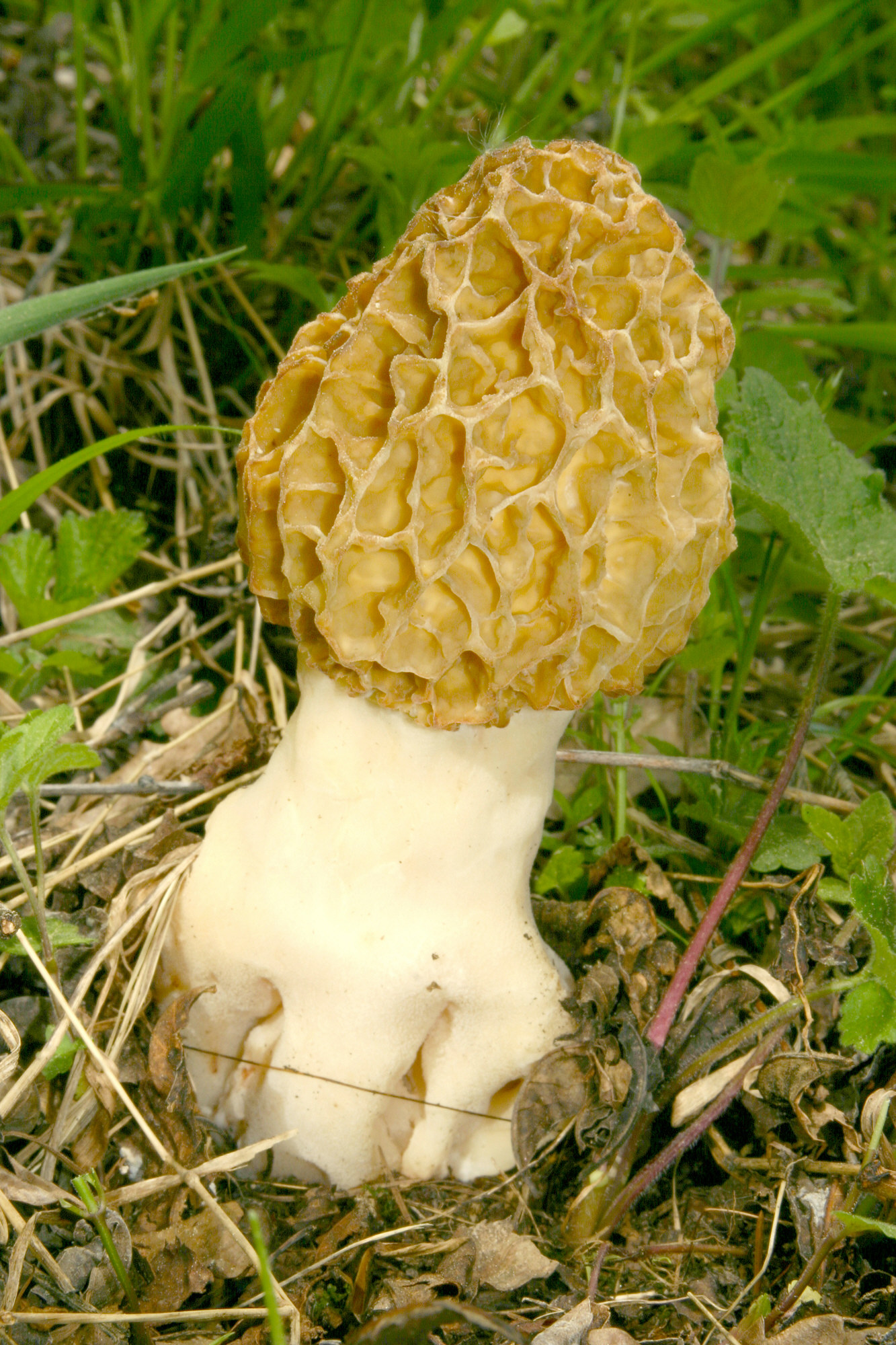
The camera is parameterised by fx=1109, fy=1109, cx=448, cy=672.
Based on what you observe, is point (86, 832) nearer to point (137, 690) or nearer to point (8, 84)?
point (137, 690)

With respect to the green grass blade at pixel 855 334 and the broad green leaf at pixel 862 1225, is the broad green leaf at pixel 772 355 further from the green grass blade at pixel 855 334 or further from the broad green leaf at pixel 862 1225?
the broad green leaf at pixel 862 1225

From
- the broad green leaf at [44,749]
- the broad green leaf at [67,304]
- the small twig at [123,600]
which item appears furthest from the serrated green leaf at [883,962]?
the small twig at [123,600]

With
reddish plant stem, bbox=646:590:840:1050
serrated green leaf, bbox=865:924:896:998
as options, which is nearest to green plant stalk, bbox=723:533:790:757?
reddish plant stem, bbox=646:590:840:1050

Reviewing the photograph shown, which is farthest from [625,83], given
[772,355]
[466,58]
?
[772,355]

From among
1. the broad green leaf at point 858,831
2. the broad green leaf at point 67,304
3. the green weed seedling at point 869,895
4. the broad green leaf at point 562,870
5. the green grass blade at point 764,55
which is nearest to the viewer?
the green weed seedling at point 869,895

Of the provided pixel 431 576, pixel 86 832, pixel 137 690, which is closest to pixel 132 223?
pixel 137 690

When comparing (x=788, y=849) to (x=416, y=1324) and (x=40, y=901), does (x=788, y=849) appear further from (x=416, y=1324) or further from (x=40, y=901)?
(x=40, y=901)

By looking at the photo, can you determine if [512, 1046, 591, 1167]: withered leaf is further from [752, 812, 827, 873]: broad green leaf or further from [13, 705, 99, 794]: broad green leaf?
[13, 705, 99, 794]: broad green leaf

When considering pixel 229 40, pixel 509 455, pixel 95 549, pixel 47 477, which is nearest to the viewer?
pixel 509 455
